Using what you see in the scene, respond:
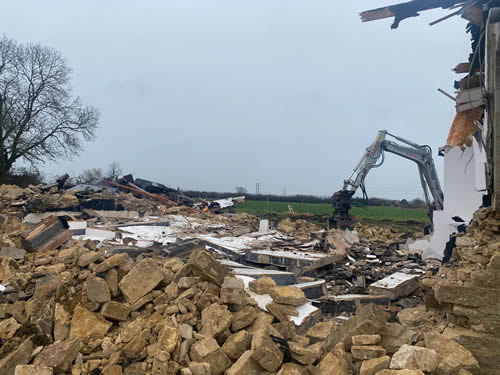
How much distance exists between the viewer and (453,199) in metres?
12.7

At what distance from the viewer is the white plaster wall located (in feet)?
38.6

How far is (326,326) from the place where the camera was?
4062mm

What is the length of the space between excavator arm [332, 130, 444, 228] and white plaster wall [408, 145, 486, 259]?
3028 millimetres

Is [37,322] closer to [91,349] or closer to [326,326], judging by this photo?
[91,349]

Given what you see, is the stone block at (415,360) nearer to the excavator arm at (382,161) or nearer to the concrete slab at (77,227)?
the concrete slab at (77,227)

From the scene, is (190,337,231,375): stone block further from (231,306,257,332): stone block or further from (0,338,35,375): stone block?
(0,338,35,375): stone block

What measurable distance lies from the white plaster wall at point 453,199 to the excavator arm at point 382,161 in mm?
3028

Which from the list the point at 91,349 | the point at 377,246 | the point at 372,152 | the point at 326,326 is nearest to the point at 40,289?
the point at 91,349

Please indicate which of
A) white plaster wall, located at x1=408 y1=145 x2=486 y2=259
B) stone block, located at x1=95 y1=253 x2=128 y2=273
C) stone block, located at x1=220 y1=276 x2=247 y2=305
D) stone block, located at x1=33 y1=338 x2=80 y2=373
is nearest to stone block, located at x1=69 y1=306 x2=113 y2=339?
stone block, located at x1=33 y1=338 x2=80 y2=373

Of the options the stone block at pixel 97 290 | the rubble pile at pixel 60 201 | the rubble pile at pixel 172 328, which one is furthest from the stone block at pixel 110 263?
the rubble pile at pixel 60 201

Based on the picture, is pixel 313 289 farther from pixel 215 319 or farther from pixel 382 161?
pixel 382 161

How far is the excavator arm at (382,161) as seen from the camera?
1609 cm

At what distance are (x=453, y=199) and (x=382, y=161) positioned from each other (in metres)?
4.21

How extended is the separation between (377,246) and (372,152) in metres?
4.91
